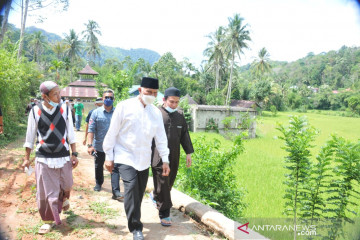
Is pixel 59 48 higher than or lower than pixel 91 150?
higher

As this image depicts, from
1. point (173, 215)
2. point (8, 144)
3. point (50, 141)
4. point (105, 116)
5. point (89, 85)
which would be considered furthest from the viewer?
point (89, 85)

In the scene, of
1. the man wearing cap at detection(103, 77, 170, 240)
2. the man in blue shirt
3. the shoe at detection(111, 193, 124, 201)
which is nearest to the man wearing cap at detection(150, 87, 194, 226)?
the man wearing cap at detection(103, 77, 170, 240)

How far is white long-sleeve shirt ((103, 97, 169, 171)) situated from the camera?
3066mm

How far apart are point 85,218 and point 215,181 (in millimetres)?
2437

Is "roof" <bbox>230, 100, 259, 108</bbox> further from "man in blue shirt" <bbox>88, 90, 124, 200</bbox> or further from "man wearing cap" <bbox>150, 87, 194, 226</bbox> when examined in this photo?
"man wearing cap" <bbox>150, 87, 194, 226</bbox>

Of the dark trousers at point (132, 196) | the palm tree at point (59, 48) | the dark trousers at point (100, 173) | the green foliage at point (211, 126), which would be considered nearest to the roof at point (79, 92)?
the green foliage at point (211, 126)

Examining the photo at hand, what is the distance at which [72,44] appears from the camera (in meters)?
52.6

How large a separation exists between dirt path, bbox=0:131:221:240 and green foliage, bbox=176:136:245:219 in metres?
0.95

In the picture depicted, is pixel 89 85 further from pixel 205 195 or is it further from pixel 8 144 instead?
pixel 205 195

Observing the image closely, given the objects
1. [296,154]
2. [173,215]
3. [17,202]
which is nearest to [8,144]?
[17,202]

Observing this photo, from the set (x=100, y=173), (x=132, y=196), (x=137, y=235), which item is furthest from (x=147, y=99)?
(x=100, y=173)

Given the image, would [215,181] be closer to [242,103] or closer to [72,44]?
[242,103]

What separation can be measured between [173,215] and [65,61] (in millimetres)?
48442

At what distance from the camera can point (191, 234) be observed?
3246 mm
